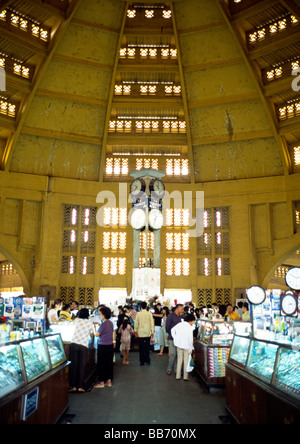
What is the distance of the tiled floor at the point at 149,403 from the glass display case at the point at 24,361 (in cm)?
92

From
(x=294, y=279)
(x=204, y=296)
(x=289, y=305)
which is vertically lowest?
(x=204, y=296)

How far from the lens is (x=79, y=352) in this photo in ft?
19.6

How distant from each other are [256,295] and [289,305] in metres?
0.94

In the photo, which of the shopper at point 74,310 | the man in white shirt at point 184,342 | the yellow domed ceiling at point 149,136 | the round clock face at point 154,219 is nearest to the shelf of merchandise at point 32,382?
the man in white shirt at point 184,342

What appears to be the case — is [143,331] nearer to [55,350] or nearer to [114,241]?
[55,350]

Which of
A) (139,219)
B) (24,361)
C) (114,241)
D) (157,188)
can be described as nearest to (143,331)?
(24,361)

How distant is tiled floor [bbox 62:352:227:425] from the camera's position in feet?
15.2

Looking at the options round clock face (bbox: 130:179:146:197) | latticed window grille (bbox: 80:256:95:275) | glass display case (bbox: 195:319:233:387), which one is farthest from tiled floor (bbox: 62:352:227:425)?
latticed window grille (bbox: 80:256:95:275)

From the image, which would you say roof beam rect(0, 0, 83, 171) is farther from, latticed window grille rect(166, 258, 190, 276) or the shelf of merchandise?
the shelf of merchandise

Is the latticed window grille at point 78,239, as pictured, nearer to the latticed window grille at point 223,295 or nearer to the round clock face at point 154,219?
the round clock face at point 154,219

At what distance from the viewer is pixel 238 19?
675 inches

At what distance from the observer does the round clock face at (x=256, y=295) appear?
19.5 ft

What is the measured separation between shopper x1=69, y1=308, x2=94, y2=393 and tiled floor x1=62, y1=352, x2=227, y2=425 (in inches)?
8.7

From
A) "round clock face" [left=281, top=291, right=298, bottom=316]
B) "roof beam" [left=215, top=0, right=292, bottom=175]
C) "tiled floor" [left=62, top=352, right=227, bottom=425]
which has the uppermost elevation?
"roof beam" [left=215, top=0, right=292, bottom=175]
